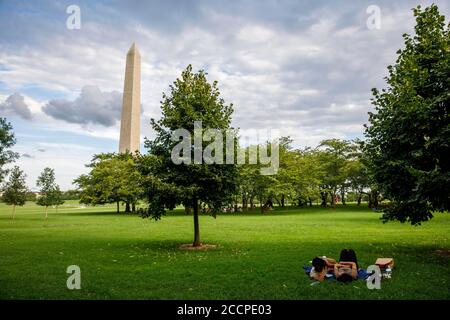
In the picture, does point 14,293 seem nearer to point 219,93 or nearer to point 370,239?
point 219,93

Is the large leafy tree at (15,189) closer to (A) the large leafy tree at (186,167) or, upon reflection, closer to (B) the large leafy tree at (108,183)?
(B) the large leafy tree at (108,183)

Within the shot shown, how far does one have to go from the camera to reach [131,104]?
2068 inches

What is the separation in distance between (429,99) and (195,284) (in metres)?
10.6

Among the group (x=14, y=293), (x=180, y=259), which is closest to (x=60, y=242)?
(x=180, y=259)

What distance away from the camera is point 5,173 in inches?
1836

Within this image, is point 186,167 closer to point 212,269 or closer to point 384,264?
point 212,269

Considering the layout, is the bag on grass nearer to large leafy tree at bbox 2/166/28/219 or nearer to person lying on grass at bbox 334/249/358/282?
person lying on grass at bbox 334/249/358/282

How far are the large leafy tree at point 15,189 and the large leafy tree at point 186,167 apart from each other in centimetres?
3727

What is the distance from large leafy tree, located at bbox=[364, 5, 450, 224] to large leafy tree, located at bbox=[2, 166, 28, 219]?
4582 centimetres

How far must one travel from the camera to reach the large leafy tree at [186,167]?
17438mm

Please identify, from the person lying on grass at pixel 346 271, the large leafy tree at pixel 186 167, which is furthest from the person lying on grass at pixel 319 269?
the large leafy tree at pixel 186 167

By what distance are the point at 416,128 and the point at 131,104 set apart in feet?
145

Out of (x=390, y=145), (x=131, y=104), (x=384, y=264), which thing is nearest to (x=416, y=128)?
(x=390, y=145)

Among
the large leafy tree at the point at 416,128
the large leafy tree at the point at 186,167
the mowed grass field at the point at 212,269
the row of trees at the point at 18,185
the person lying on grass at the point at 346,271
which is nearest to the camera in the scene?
the mowed grass field at the point at 212,269
